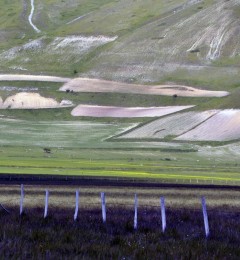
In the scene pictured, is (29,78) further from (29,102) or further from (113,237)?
(113,237)

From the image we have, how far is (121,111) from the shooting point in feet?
404

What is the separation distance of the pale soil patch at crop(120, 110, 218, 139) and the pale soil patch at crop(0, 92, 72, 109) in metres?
25.3

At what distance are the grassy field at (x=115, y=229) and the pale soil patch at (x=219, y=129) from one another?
60986 millimetres

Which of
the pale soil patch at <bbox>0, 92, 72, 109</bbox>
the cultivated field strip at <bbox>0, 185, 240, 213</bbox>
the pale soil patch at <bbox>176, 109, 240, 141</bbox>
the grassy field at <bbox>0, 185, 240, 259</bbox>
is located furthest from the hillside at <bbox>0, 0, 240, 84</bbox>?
the grassy field at <bbox>0, 185, 240, 259</bbox>

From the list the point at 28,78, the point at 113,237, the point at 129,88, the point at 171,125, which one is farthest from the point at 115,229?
the point at 28,78

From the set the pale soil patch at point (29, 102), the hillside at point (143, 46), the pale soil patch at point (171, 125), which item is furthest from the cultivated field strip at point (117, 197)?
the hillside at point (143, 46)

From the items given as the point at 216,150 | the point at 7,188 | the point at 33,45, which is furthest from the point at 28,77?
the point at 7,188

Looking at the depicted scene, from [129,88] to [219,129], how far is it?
4108 centimetres

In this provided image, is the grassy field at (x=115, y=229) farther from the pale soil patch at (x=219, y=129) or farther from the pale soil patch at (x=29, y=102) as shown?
the pale soil patch at (x=29, y=102)

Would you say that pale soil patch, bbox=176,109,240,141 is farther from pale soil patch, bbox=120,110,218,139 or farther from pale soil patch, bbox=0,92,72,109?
pale soil patch, bbox=0,92,72,109

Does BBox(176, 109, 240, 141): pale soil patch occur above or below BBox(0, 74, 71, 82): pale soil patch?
above

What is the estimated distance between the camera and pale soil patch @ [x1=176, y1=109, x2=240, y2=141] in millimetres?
93250

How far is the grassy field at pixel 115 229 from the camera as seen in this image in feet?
43.4

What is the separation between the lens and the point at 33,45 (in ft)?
555
